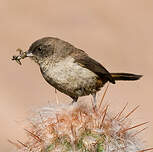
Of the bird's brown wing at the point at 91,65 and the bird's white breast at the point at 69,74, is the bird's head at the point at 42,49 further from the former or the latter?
the bird's brown wing at the point at 91,65

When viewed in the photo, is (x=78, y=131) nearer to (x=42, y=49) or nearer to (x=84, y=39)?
(x=42, y=49)

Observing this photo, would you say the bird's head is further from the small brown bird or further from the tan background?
the tan background

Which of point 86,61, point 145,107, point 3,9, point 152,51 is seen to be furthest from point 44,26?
point 86,61

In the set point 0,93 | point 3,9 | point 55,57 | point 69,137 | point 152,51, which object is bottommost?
point 69,137

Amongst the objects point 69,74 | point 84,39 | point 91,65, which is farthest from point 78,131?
point 84,39

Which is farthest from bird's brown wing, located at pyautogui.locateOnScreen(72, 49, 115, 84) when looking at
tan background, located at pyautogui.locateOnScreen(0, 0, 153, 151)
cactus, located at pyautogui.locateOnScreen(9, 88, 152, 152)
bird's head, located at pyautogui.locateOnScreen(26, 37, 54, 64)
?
tan background, located at pyautogui.locateOnScreen(0, 0, 153, 151)

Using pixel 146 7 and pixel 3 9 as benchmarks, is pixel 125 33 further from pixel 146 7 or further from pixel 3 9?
pixel 3 9
